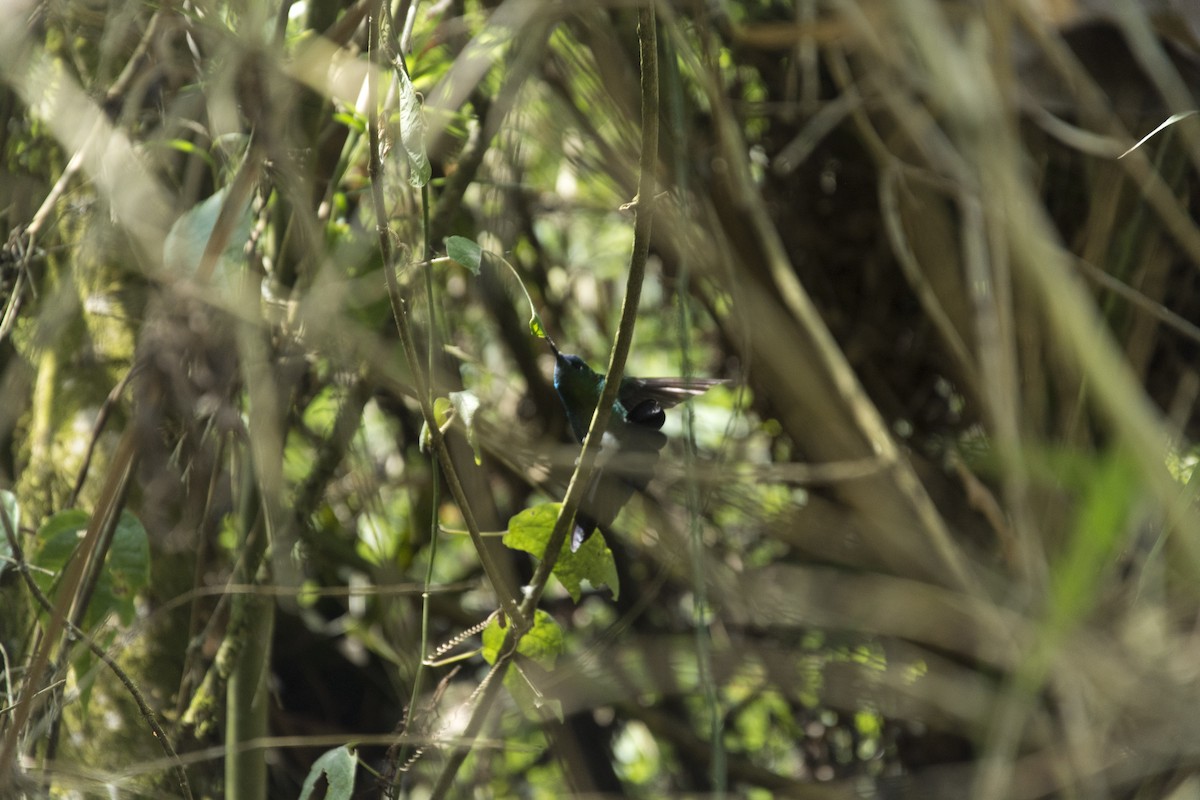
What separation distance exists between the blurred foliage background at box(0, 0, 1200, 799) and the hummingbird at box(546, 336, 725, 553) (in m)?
0.09

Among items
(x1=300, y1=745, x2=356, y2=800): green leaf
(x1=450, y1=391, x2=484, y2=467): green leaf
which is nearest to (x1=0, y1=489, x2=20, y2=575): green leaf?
(x1=300, y1=745, x2=356, y2=800): green leaf

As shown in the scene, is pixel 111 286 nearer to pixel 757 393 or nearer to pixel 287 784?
pixel 287 784

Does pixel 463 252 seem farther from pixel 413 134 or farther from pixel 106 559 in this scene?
pixel 106 559

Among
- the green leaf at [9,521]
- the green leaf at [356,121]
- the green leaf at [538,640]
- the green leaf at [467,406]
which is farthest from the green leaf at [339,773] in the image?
the green leaf at [356,121]

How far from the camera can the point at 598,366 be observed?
6.97 ft

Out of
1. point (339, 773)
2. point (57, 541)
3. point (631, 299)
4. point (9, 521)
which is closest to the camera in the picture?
point (631, 299)

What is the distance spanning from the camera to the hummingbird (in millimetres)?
1067

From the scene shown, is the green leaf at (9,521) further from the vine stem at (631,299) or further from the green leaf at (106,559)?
the vine stem at (631,299)

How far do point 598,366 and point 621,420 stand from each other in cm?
101

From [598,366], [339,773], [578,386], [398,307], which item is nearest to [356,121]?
[578,386]

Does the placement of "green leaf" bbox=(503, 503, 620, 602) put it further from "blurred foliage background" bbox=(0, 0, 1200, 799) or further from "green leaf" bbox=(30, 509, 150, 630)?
"green leaf" bbox=(30, 509, 150, 630)

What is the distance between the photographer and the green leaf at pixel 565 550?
95 centimetres

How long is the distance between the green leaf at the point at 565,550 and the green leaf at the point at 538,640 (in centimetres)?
4

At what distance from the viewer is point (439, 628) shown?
1921mm
